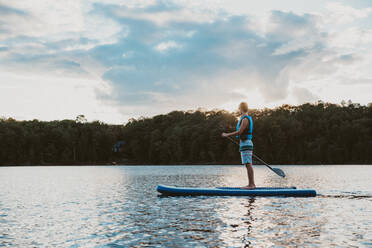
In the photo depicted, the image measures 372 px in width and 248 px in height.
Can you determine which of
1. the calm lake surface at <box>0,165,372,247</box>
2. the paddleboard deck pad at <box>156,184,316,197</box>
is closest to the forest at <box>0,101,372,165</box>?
the paddleboard deck pad at <box>156,184,316,197</box>

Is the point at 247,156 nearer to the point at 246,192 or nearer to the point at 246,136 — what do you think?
the point at 246,136

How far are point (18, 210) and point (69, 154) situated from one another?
10738 cm

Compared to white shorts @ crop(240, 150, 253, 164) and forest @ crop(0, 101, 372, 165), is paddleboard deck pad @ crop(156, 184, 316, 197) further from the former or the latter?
forest @ crop(0, 101, 372, 165)

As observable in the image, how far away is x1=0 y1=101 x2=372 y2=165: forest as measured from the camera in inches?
3730

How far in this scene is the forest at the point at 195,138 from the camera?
94.8 meters

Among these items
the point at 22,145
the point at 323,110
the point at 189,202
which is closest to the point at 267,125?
the point at 323,110

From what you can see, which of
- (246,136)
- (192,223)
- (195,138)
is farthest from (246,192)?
(195,138)

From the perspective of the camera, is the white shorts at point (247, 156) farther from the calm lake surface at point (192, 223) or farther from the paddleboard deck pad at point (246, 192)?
the calm lake surface at point (192, 223)

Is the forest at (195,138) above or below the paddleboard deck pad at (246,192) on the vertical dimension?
Answer: above

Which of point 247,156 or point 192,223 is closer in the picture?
point 192,223

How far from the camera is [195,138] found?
363 ft

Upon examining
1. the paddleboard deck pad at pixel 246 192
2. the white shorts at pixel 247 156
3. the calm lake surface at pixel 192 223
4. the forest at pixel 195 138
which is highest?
the forest at pixel 195 138

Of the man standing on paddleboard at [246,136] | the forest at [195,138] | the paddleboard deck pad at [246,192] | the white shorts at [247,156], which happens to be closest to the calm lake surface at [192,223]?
the paddleboard deck pad at [246,192]

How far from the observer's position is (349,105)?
107 m
